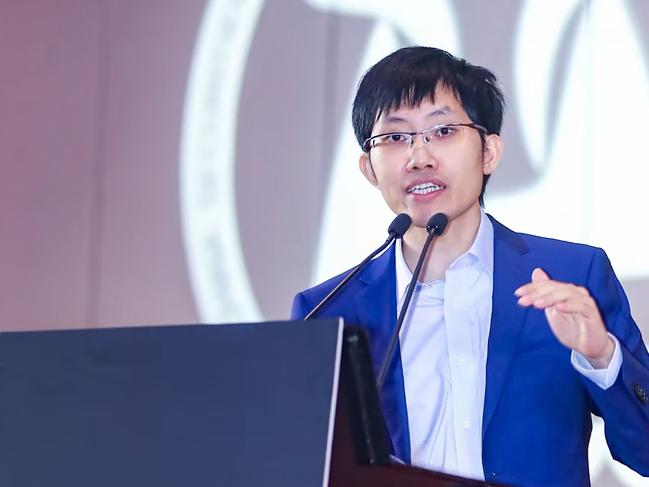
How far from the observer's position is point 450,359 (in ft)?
5.90

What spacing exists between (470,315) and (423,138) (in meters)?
0.33

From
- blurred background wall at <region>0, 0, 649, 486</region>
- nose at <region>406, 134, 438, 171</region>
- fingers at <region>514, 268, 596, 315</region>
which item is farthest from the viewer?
blurred background wall at <region>0, 0, 649, 486</region>

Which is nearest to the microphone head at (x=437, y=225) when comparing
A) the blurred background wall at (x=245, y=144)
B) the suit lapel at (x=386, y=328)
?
the suit lapel at (x=386, y=328)

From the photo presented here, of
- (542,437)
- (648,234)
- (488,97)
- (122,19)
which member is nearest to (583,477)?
(542,437)

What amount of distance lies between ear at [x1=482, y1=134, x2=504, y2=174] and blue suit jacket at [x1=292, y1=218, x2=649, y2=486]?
169mm

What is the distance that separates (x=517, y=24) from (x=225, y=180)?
1066 millimetres

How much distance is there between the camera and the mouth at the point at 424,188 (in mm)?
1850

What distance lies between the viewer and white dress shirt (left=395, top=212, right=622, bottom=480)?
173 centimetres

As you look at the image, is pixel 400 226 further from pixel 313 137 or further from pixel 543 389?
pixel 313 137

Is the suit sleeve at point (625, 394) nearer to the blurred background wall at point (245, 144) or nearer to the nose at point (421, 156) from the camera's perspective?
the nose at point (421, 156)

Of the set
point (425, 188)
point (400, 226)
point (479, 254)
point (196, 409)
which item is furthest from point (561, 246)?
point (196, 409)

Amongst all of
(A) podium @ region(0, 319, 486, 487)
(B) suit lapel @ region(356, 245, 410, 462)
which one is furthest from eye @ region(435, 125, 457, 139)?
(A) podium @ region(0, 319, 486, 487)

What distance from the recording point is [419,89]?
6.28ft

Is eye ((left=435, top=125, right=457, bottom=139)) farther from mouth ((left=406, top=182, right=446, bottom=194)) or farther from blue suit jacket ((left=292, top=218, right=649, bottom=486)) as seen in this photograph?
blue suit jacket ((left=292, top=218, right=649, bottom=486))
